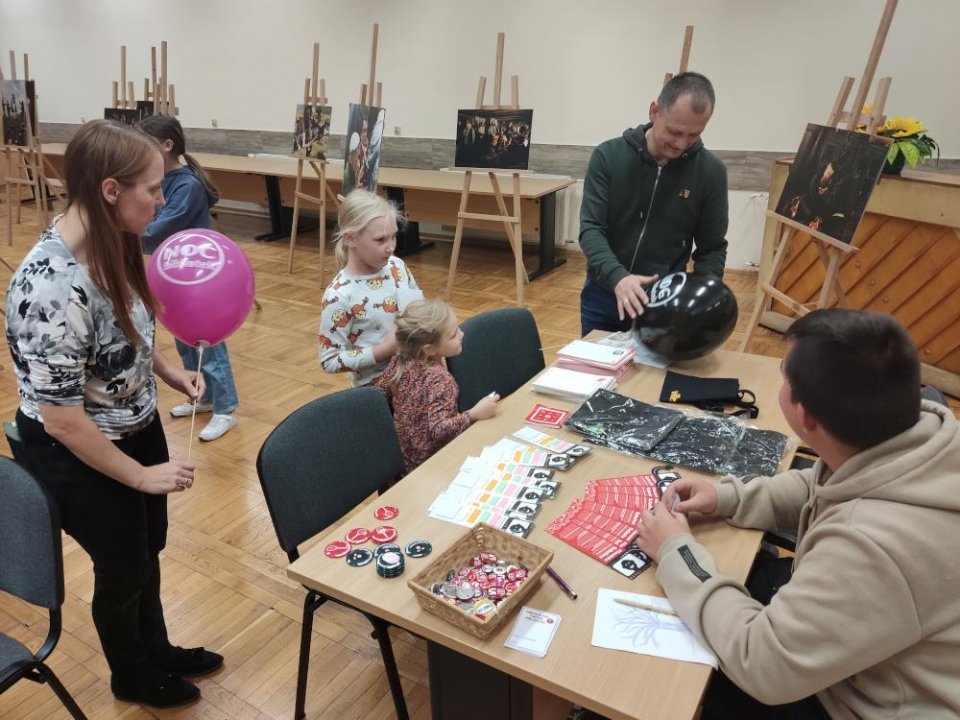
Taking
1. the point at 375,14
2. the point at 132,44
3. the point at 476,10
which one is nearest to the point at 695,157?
the point at 476,10

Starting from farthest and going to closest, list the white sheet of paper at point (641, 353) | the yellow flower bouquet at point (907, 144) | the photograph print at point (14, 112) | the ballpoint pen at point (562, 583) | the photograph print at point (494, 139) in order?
the photograph print at point (14, 112) < the photograph print at point (494, 139) < the yellow flower bouquet at point (907, 144) < the white sheet of paper at point (641, 353) < the ballpoint pen at point (562, 583)

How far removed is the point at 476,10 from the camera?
598 cm

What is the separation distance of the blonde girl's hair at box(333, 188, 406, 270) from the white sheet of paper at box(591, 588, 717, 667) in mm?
1405

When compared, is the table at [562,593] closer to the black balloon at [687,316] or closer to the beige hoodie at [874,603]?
the beige hoodie at [874,603]

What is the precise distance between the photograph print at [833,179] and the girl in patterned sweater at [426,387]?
198 centimetres

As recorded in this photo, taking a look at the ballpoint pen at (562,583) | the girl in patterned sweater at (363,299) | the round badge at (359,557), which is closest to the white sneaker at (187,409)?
the girl in patterned sweater at (363,299)

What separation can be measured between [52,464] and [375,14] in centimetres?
628

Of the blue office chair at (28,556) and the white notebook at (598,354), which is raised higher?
the white notebook at (598,354)

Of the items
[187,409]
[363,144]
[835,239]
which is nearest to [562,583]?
[835,239]

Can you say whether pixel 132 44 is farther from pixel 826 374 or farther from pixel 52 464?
pixel 826 374

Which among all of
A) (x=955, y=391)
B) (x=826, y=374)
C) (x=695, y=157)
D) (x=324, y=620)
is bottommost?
(x=324, y=620)

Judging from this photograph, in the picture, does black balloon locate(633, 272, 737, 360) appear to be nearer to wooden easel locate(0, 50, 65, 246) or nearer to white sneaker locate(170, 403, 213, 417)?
white sneaker locate(170, 403, 213, 417)

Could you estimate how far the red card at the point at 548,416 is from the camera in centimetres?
181

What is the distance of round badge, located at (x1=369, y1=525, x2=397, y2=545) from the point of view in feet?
4.45
